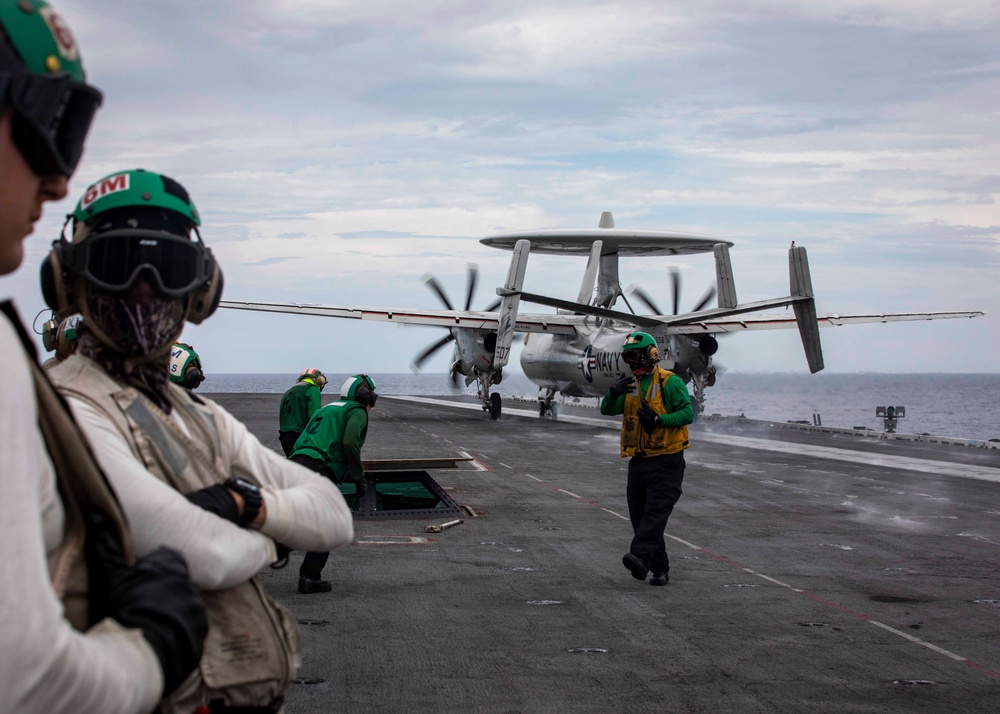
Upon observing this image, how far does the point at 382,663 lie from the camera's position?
6266 mm

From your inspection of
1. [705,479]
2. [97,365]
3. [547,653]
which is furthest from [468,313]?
[97,365]

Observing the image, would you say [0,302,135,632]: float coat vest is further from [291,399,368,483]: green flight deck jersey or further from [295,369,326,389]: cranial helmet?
[295,369,326,389]: cranial helmet

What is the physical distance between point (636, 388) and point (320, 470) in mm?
3166

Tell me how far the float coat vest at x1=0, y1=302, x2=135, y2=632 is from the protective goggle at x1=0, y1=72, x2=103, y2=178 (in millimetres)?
257

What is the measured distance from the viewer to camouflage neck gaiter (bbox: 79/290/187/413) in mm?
2275

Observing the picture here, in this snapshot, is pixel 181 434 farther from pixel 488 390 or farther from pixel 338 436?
pixel 488 390

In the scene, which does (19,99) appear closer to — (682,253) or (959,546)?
(959,546)

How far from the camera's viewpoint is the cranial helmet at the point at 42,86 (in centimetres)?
152

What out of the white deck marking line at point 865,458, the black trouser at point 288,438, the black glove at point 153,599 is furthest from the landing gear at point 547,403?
the black glove at point 153,599

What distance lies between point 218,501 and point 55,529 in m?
0.54

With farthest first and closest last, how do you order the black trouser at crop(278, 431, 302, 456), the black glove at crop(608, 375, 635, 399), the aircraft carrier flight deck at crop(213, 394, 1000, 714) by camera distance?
the black trouser at crop(278, 431, 302, 456)
the black glove at crop(608, 375, 635, 399)
the aircraft carrier flight deck at crop(213, 394, 1000, 714)

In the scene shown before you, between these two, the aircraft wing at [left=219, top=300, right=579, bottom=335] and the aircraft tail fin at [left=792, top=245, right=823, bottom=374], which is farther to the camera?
the aircraft wing at [left=219, top=300, right=579, bottom=335]

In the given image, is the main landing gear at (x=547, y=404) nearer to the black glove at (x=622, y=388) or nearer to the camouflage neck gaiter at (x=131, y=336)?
the black glove at (x=622, y=388)

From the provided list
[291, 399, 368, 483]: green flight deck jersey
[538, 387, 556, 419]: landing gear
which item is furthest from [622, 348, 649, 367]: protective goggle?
[538, 387, 556, 419]: landing gear
